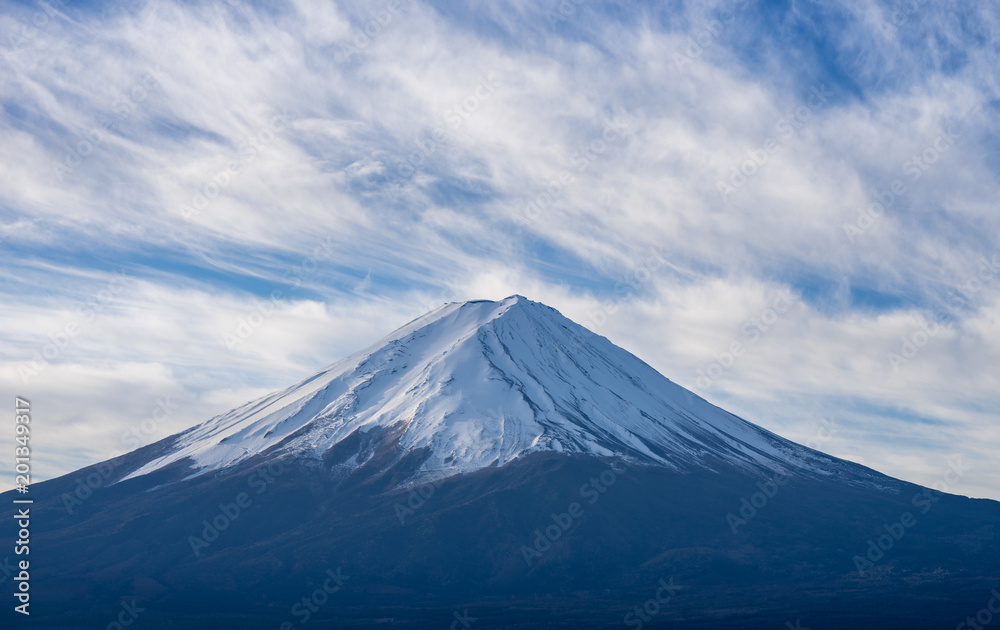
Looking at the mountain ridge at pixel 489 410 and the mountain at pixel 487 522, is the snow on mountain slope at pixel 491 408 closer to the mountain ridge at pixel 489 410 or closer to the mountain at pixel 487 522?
the mountain ridge at pixel 489 410

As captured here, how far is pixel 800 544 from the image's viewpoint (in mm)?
126688

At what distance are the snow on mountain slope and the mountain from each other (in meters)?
0.58

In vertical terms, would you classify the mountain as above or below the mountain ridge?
below

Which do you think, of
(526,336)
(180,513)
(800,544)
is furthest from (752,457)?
(180,513)

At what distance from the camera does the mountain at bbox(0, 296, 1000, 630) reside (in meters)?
106

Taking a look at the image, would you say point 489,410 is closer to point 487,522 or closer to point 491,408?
point 491,408

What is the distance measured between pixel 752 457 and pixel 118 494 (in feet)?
333

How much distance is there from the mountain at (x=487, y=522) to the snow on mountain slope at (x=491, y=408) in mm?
577

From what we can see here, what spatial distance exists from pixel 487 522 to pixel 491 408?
31596 mm

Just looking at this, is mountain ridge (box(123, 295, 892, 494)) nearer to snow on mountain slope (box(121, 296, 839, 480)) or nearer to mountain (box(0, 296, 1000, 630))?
snow on mountain slope (box(121, 296, 839, 480))

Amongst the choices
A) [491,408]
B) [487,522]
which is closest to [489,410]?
[491,408]

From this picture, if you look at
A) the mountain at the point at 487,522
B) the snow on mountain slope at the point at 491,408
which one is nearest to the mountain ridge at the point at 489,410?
the snow on mountain slope at the point at 491,408

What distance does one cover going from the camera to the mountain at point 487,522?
106 metres

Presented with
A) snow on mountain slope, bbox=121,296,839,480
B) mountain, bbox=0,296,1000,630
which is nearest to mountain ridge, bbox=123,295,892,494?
snow on mountain slope, bbox=121,296,839,480
